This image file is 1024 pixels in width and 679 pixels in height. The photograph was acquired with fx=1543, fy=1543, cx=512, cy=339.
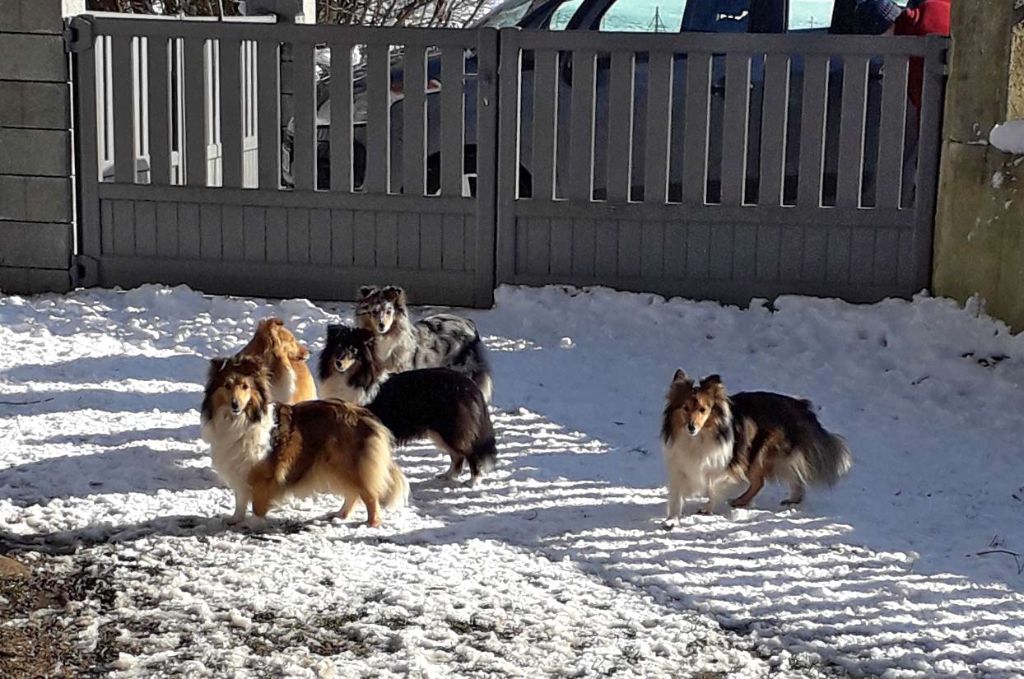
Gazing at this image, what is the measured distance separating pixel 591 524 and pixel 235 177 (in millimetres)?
4496

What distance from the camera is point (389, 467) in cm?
598

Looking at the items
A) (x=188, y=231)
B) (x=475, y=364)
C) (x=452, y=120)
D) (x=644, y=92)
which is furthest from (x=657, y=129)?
(x=188, y=231)

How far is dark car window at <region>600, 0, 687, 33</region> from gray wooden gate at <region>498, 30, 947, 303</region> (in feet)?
5.36

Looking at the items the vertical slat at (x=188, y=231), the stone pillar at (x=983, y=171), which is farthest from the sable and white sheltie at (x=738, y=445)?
the vertical slat at (x=188, y=231)

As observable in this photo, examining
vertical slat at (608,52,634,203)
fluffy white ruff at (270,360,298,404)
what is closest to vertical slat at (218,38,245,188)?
vertical slat at (608,52,634,203)

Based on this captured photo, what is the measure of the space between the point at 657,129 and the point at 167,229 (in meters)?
3.17

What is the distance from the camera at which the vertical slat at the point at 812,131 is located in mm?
9375

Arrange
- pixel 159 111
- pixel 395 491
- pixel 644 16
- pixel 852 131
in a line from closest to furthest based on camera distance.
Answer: pixel 395 491, pixel 852 131, pixel 159 111, pixel 644 16

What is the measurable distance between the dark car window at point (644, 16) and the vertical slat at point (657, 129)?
5.38 feet

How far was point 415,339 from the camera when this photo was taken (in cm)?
735

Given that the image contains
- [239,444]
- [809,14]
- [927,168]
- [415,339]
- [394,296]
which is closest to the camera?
[239,444]

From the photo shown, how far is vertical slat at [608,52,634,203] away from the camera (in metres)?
9.49

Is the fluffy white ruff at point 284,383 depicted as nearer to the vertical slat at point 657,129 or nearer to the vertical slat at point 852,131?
the vertical slat at point 657,129

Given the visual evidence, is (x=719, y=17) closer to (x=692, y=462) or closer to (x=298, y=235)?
(x=298, y=235)
